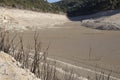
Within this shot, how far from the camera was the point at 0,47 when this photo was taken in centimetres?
843

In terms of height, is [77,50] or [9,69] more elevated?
[9,69]

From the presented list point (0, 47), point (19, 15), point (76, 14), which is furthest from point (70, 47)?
point (76, 14)

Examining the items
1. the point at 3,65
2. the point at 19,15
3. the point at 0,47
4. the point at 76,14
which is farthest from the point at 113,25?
the point at 76,14

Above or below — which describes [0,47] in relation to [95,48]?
above

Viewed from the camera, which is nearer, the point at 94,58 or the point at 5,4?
the point at 94,58

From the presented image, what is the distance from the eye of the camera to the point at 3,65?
5906 millimetres

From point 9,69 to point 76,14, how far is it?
81849 millimetres

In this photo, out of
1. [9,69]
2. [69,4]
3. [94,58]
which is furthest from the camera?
[69,4]

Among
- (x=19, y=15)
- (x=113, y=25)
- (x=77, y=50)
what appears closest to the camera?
(x=77, y=50)

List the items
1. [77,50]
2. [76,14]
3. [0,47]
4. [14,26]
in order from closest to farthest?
[0,47] < [77,50] < [14,26] < [76,14]

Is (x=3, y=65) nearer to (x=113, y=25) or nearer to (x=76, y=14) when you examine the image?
(x=113, y=25)

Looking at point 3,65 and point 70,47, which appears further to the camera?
point 70,47

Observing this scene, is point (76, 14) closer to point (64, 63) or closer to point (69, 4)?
point (69, 4)

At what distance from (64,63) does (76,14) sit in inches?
2898
